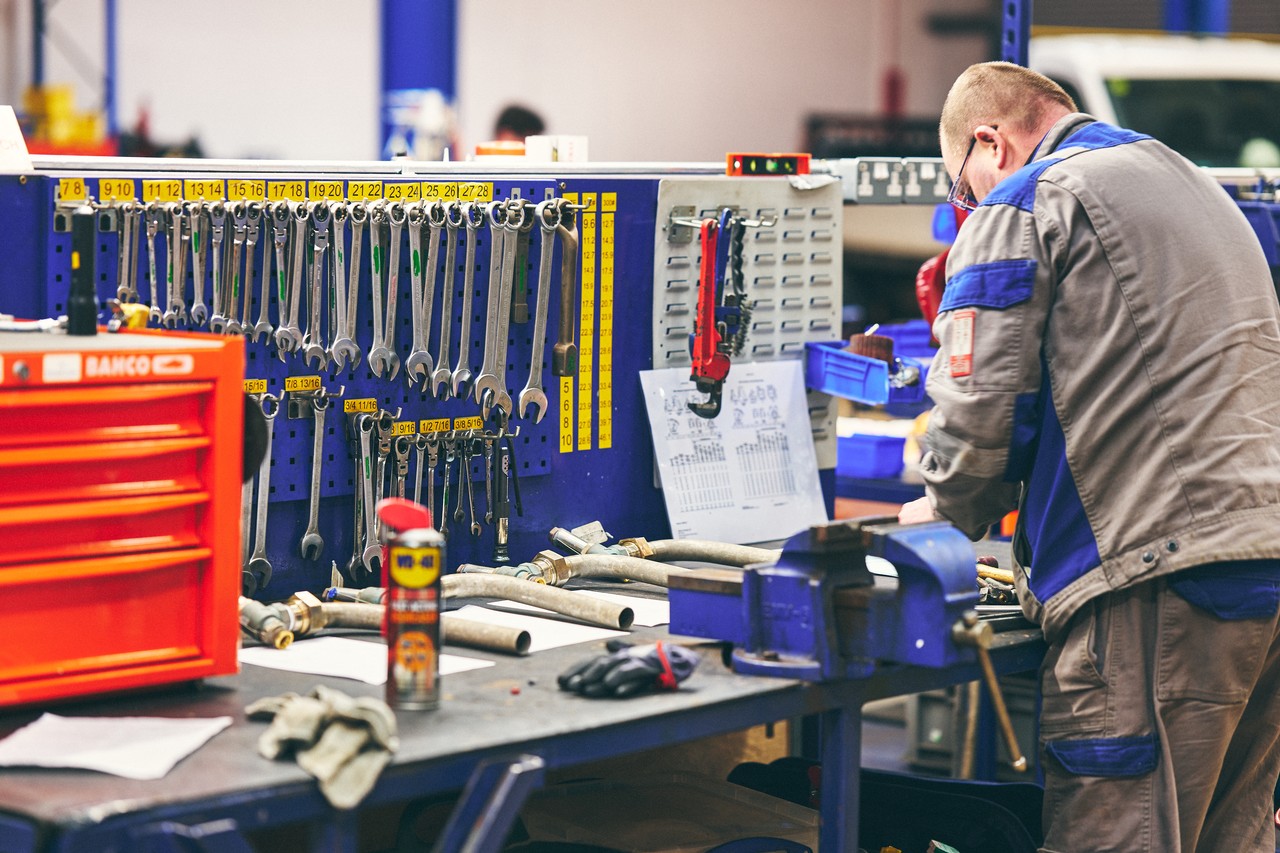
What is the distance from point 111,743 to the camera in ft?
5.72

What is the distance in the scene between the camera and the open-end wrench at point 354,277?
8.09 feet

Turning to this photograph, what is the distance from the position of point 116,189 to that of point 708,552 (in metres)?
1.14

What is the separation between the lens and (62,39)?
996cm

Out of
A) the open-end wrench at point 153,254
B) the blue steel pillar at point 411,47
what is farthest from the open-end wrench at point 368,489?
the blue steel pillar at point 411,47

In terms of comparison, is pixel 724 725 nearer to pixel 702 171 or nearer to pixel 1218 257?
pixel 1218 257

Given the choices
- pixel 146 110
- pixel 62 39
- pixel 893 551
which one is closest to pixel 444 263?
pixel 893 551

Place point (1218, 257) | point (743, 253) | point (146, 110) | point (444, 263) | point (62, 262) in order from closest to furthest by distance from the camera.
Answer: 1. point (62, 262)
2. point (1218, 257)
3. point (444, 263)
4. point (743, 253)
5. point (146, 110)

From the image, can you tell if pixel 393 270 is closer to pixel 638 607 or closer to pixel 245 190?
pixel 245 190

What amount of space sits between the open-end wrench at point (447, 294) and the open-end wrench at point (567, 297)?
0.20 m

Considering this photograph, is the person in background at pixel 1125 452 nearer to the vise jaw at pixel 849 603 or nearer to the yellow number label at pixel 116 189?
the vise jaw at pixel 849 603

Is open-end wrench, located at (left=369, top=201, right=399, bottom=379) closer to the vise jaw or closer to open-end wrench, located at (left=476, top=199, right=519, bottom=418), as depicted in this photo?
open-end wrench, located at (left=476, top=199, right=519, bottom=418)

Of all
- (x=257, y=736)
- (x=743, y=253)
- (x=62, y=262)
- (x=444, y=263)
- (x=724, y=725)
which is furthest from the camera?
(x=743, y=253)

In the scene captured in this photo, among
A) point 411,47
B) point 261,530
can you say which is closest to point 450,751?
point 261,530

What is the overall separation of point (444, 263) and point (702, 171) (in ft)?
2.48
